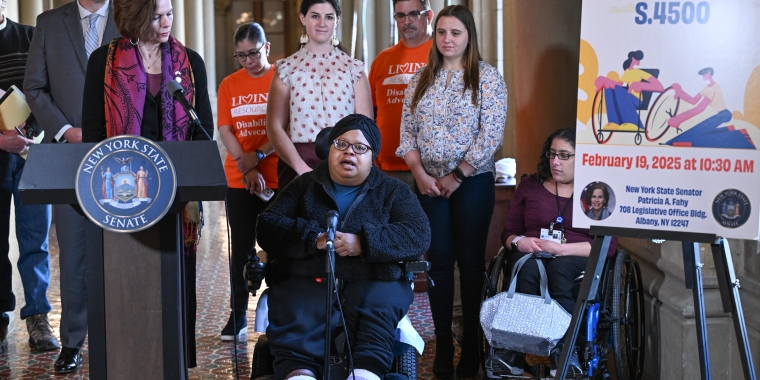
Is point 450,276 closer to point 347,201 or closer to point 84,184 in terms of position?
point 347,201

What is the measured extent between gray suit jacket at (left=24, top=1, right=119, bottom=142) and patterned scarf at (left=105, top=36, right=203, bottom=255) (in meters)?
0.72

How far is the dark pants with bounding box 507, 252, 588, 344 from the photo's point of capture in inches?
134

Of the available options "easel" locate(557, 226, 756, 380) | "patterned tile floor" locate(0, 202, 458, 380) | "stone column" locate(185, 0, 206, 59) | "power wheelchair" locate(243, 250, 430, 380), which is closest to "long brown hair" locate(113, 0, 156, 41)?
"power wheelchair" locate(243, 250, 430, 380)

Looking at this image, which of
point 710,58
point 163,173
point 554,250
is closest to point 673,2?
point 710,58

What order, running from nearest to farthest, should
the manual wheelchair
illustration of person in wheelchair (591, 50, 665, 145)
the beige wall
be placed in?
illustration of person in wheelchair (591, 50, 665, 145)
the manual wheelchair
the beige wall

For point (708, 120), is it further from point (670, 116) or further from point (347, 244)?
point (347, 244)

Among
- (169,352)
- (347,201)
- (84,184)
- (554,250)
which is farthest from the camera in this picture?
(554,250)

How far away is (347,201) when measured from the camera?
3.20 metres

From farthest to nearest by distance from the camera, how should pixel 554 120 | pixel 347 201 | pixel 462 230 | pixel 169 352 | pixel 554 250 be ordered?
pixel 554 120 < pixel 462 230 < pixel 554 250 < pixel 347 201 < pixel 169 352

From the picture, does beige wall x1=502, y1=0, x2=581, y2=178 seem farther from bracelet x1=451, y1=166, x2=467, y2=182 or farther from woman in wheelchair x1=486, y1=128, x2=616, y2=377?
bracelet x1=451, y1=166, x2=467, y2=182

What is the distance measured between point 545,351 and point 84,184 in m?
1.79

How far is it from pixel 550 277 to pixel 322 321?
974mm

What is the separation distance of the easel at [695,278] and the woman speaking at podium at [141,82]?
1355 millimetres

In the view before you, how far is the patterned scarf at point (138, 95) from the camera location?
10.0 feet
